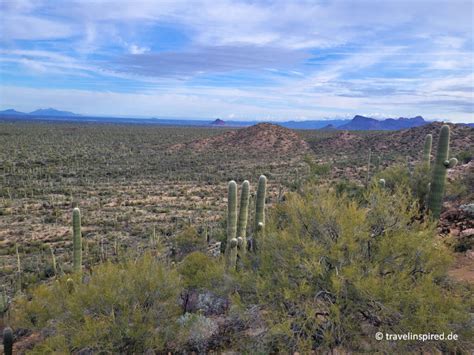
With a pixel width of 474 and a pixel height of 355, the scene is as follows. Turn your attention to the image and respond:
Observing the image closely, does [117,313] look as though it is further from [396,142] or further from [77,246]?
[396,142]

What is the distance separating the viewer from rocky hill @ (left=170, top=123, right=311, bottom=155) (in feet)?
211

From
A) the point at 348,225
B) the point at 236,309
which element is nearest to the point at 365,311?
the point at 348,225

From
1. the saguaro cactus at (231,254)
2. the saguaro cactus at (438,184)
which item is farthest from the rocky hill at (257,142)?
the saguaro cactus at (231,254)

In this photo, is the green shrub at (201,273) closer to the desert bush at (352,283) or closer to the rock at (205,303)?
the rock at (205,303)

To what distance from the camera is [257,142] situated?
222 ft

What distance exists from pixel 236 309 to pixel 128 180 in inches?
1108

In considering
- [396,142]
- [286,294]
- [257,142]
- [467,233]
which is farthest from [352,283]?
[257,142]

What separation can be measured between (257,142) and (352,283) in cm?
6078

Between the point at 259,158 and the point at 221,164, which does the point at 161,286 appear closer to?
the point at 221,164

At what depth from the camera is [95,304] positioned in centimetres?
837

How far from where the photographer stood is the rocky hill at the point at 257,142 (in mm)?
64438

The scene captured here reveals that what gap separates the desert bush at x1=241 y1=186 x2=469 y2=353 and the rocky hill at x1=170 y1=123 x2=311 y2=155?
5212cm

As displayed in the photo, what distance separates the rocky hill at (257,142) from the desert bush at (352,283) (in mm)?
52115

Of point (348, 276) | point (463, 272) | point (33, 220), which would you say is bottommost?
Answer: point (33, 220)
